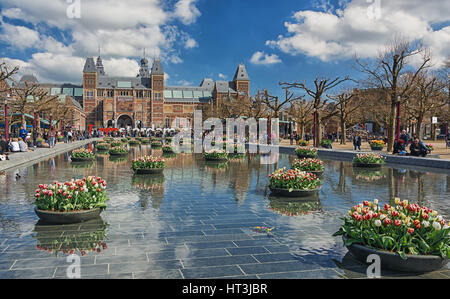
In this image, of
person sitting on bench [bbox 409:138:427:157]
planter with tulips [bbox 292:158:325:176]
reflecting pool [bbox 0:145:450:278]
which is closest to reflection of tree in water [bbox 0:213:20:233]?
reflecting pool [bbox 0:145:450:278]

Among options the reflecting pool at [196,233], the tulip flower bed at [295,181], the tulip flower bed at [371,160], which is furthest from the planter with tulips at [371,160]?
the tulip flower bed at [295,181]

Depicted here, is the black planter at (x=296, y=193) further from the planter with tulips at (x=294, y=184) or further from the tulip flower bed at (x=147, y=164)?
the tulip flower bed at (x=147, y=164)

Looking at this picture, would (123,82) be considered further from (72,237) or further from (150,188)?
(72,237)

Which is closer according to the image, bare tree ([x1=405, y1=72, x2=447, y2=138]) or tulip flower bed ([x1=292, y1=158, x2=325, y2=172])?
tulip flower bed ([x1=292, y1=158, x2=325, y2=172])

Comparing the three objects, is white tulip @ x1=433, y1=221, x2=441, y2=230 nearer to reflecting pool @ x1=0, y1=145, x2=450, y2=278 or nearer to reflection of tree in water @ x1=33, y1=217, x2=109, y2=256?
reflecting pool @ x1=0, y1=145, x2=450, y2=278

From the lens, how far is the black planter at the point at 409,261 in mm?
4297

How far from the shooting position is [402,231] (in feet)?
14.9

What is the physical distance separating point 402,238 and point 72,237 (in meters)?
4.69

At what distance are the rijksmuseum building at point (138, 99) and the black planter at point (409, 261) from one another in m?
97.9

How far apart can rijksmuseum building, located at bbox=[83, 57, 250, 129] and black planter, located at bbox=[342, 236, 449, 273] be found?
3855 inches

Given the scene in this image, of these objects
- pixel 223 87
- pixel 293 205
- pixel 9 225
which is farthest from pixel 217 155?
pixel 223 87

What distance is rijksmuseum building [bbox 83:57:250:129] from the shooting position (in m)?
104

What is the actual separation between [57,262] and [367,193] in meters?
8.03
